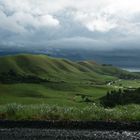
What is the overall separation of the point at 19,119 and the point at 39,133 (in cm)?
345

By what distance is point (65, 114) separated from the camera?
1078 inches

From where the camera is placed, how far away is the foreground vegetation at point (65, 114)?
2656cm

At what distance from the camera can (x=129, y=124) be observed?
24953 millimetres

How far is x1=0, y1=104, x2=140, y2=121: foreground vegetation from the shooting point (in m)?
26.6

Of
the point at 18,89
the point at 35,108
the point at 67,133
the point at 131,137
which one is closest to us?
the point at 131,137

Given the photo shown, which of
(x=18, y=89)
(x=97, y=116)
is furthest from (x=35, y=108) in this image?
(x=18, y=89)

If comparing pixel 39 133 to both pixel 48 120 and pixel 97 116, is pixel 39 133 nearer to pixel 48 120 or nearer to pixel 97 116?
pixel 48 120

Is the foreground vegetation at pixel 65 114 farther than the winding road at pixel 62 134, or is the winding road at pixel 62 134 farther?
the foreground vegetation at pixel 65 114

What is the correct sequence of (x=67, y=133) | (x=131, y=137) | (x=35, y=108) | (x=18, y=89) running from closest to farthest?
(x=131, y=137), (x=67, y=133), (x=35, y=108), (x=18, y=89)

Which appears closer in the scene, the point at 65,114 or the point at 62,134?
the point at 62,134

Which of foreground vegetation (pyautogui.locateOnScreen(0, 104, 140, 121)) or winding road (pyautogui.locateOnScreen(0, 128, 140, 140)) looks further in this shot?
foreground vegetation (pyautogui.locateOnScreen(0, 104, 140, 121))

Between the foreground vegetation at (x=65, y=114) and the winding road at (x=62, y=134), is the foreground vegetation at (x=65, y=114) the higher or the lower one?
the higher one

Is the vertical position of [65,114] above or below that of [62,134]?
above

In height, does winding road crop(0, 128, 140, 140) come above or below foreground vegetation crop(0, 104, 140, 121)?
below
